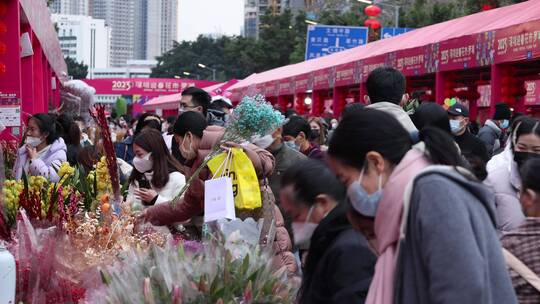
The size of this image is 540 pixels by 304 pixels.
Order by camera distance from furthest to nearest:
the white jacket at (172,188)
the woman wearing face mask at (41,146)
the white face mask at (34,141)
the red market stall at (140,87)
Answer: the red market stall at (140,87) < the white face mask at (34,141) < the woman wearing face mask at (41,146) < the white jacket at (172,188)

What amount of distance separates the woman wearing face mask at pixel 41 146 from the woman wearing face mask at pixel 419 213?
20.7ft

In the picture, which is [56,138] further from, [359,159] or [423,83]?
[423,83]

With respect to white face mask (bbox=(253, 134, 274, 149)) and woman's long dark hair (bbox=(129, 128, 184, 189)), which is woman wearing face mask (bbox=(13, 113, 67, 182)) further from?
white face mask (bbox=(253, 134, 274, 149))

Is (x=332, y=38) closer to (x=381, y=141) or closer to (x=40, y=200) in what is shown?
(x=40, y=200)

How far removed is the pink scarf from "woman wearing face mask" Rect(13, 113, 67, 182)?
6390mm

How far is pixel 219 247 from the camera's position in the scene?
354 centimetres

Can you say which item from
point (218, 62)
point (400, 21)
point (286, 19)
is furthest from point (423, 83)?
point (218, 62)

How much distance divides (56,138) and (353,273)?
695cm

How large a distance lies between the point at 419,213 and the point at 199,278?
97 centimetres

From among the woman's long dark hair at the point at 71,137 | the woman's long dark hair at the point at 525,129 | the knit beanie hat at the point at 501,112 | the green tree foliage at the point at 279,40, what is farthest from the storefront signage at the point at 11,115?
the green tree foliage at the point at 279,40

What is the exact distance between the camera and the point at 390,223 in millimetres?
2785

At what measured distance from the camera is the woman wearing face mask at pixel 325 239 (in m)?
3.03

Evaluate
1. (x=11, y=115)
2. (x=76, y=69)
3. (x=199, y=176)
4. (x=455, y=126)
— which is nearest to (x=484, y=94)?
(x=11, y=115)

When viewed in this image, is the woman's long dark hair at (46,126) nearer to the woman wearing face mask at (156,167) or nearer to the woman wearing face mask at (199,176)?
the woman wearing face mask at (156,167)
